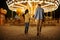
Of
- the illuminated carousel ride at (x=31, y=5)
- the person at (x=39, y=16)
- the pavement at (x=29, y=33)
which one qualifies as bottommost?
the pavement at (x=29, y=33)

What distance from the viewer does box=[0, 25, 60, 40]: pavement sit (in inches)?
255

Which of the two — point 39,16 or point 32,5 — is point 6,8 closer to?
point 32,5

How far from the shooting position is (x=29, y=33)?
651 cm

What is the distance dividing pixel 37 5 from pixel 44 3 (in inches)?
4.5

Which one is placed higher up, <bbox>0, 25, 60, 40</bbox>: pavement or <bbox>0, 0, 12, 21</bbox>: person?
<bbox>0, 0, 12, 21</bbox>: person

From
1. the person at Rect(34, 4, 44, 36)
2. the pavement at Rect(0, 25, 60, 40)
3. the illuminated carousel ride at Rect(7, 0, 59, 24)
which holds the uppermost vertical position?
the illuminated carousel ride at Rect(7, 0, 59, 24)

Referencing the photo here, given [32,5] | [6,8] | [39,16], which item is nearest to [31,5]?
[32,5]

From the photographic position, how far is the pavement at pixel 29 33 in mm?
6477

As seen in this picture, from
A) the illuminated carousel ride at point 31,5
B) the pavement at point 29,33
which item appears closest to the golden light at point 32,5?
the illuminated carousel ride at point 31,5

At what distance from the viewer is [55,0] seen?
652 cm

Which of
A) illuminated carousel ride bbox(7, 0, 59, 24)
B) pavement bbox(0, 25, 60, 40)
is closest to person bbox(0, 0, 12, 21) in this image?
illuminated carousel ride bbox(7, 0, 59, 24)

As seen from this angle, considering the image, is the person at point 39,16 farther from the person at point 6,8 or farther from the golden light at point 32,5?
the person at point 6,8

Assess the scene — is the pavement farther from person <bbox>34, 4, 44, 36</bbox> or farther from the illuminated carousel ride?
the illuminated carousel ride

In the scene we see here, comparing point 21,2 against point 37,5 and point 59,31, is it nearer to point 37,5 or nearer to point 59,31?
point 37,5
